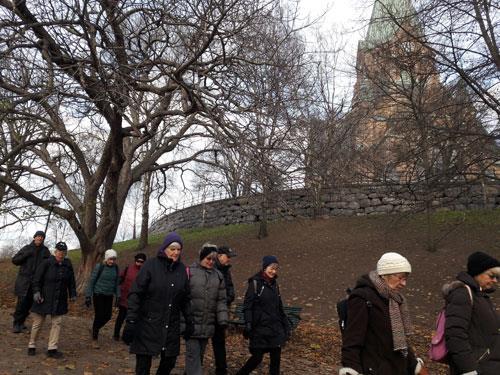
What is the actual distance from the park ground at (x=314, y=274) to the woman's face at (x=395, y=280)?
3821mm

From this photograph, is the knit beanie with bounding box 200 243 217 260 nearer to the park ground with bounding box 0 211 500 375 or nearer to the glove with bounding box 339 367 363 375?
the park ground with bounding box 0 211 500 375

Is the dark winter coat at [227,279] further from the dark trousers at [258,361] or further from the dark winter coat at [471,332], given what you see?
the dark winter coat at [471,332]

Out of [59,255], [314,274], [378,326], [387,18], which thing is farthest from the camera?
[314,274]

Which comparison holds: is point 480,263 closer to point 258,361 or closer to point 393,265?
point 393,265

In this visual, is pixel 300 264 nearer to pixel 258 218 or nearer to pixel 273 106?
pixel 258 218

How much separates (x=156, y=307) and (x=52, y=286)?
110 inches

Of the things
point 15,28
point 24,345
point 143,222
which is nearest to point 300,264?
point 143,222

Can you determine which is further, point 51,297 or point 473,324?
point 51,297

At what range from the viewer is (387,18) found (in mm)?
10039

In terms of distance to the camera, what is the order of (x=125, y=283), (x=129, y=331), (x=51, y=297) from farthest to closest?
(x=125, y=283), (x=51, y=297), (x=129, y=331)

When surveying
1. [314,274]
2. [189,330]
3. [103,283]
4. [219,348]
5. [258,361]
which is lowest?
[258,361]

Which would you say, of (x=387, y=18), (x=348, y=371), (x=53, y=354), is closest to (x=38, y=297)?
(x=53, y=354)

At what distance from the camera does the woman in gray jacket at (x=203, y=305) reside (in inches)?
209

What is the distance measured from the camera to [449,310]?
3725 mm
